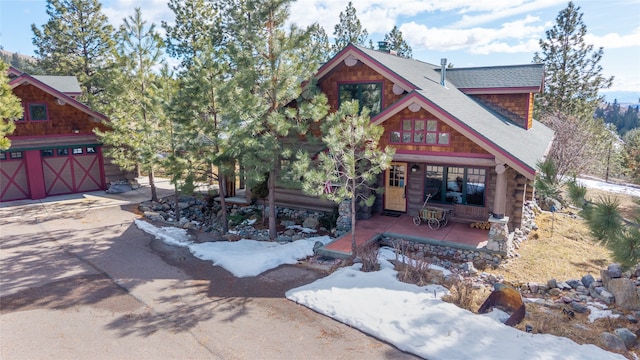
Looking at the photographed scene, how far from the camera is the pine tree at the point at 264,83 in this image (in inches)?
521

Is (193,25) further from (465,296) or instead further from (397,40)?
(465,296)

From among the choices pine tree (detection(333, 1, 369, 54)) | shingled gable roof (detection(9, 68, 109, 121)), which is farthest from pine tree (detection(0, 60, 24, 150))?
pine tree (detection(333, 1, 369, 54))

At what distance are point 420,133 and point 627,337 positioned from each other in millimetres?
7802

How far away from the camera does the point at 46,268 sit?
465 inches

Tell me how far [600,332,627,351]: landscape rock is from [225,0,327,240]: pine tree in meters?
9.12

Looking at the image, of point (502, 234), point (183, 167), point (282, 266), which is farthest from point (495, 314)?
point (183, 167)

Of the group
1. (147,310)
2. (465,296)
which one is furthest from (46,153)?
(465,296)

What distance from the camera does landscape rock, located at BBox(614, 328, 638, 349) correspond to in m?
8.05

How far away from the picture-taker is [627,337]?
8125 mm

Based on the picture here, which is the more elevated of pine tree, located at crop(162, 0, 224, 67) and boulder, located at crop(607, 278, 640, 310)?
pine tree, located at crop(162, 0, 224, 67)

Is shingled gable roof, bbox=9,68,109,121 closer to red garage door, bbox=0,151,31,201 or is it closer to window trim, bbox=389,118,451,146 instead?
red garage door, bbox=0,151,31,201

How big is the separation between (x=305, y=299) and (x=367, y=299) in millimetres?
1451

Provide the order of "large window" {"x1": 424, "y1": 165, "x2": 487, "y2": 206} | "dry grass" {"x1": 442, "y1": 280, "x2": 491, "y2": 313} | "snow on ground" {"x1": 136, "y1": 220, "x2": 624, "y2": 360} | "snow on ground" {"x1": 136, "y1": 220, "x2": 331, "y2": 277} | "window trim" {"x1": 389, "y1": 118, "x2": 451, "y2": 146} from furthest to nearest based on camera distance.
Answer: "large window" {"x1": 424, "y1": 165, "x2": 487, "y2": 206}
"window trim" {"x1": 389, "y1": 118, "x2": 451, "y2": 146}
"snow on ground" {"x1": 136, "y1": 220, "x2": 331, "y2": 277}
"dry grass" {"x1": 442, "y1": 280, "x2": 491, "y2": 313}
"snow on ground" {"x1": 136, "y1": 220, "x2": 624, "y2": 360}

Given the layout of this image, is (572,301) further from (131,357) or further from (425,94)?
(131,357)
